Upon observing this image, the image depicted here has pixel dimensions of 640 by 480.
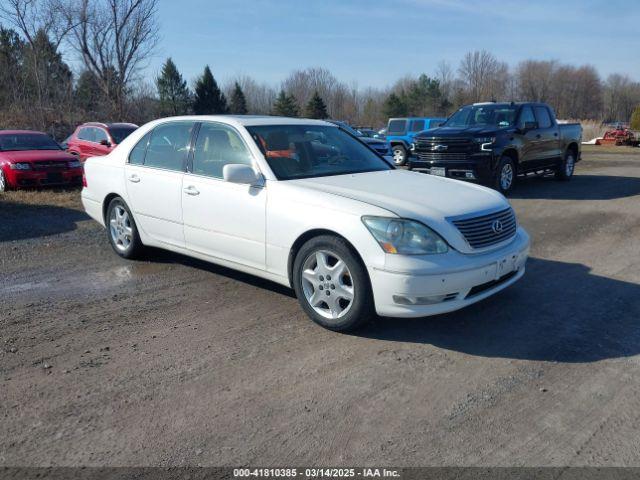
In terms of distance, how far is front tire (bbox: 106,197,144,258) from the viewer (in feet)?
20.1

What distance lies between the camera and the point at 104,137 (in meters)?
13.9

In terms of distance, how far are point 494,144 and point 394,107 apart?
176 feet

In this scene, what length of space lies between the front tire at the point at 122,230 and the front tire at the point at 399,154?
49.1 feet

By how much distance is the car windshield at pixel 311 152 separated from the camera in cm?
496

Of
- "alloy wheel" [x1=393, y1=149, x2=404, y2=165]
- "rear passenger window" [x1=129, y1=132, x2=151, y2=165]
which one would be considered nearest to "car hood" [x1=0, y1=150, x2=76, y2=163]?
"rear passenger window" [x1=129, y1=132, x2=151, y2=165]

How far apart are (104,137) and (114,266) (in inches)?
346

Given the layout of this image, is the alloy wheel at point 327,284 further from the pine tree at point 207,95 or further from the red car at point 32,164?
the pine tree at point 207,95

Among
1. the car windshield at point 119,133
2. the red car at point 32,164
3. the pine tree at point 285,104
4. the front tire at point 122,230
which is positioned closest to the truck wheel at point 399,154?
the car windshield at point 119,133

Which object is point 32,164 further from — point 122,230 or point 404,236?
point 404,236

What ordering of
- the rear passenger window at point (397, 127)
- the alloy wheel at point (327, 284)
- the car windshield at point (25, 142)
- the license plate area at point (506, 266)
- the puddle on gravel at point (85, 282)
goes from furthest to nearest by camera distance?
the rear passenger window at point (397, 127), the car windshield at point (25, 142), the puddle on gravel at point (85, 282), the license plate area at point (506, 266), the alloy wheel at point (327, 284)

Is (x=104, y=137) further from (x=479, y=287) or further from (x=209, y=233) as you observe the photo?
(x=479, y=287)

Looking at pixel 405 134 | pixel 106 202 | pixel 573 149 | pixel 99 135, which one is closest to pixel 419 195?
pixel 106 202

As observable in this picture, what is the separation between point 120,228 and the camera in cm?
633

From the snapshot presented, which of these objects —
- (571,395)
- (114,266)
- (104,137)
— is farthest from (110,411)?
(104,137)
